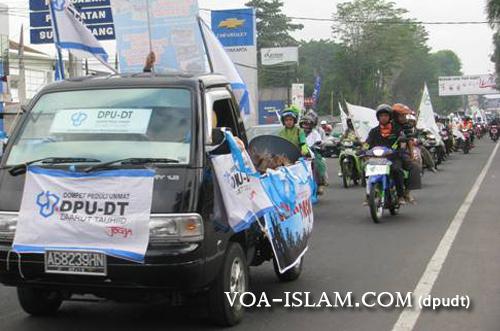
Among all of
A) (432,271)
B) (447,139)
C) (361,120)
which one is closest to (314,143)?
(361,120)

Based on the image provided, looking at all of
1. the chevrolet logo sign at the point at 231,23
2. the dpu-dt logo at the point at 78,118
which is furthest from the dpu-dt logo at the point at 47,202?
the chevrolet logo sign at the point at 231,23

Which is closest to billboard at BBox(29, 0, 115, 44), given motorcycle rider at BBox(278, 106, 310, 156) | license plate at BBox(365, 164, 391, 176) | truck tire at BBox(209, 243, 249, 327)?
motorcycle rider at BBox(278, 106, 310, 156)

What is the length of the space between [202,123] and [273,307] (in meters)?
1.77

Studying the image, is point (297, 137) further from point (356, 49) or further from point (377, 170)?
point (356, 49)

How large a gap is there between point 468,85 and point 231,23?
64169 mm

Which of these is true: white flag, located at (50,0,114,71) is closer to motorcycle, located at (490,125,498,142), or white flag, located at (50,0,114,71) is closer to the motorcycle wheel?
the motorcycle wheel

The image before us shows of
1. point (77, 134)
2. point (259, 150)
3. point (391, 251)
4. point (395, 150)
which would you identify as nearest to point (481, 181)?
point (395, 150)

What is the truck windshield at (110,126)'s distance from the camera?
197 inches

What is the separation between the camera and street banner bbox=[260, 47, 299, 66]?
2530 inches

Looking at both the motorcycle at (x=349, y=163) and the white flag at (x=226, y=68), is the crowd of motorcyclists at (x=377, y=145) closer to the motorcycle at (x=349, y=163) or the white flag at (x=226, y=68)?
the motorcycle at (x=349, y=163)

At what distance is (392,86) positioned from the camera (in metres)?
111

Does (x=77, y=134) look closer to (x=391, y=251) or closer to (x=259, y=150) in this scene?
(x=259, y=150)

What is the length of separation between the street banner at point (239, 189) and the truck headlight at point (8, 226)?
57.0 inches

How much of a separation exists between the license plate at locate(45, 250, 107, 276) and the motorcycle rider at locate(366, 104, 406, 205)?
7282mm
